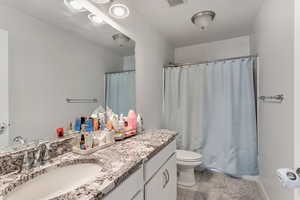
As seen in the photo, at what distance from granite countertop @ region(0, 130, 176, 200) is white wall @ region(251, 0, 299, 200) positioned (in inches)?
37.2

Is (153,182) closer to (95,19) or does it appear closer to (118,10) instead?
(95,19)

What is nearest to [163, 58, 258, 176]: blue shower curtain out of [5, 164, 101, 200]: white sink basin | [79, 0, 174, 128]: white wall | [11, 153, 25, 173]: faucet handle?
[79, 0, 174, 128]: white wall

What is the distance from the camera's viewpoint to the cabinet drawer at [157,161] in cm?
89

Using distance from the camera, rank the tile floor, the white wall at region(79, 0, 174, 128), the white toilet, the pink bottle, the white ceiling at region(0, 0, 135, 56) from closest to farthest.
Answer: the white ceiling at region(0, 0, 135, 56) → the pink bottle → the white wall at region(79, 0, 174, 128) → the tile floor → the white toilet

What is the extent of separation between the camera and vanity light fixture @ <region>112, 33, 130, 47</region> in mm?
1369

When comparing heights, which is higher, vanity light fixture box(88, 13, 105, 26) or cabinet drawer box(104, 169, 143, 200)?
vanity light fixture box(88, 13, 105, 26)

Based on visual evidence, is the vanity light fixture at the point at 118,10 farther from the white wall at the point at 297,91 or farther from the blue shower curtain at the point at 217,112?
the blue shower curtain at the point at 217,112

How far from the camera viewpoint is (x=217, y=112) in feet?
7.06

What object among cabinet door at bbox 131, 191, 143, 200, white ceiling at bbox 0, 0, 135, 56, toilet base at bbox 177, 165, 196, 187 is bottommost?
toilet base at bbox 177, 165, 196, 187

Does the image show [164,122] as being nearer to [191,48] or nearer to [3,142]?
[191,48]

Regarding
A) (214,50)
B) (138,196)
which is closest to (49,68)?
(138,196)

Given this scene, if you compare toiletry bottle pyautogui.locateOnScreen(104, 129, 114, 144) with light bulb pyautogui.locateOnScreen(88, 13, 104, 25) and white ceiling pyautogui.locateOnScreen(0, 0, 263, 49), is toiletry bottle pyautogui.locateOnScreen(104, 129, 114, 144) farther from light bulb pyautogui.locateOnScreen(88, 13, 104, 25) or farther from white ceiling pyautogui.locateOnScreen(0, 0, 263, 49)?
light bulb pyautogui.locateOnScreen(88, 13, 104, 25)

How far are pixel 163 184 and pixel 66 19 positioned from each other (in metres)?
1.36

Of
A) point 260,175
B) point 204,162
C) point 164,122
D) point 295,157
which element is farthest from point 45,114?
point 260,175
